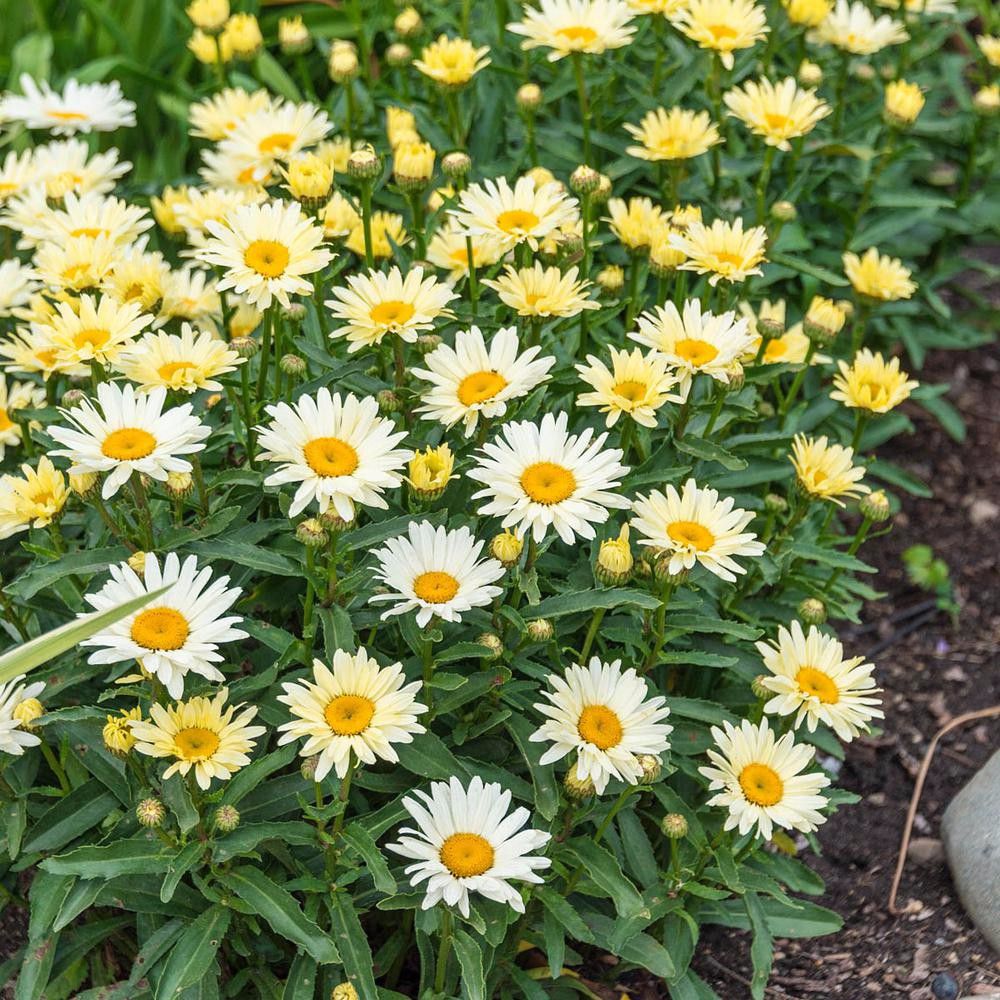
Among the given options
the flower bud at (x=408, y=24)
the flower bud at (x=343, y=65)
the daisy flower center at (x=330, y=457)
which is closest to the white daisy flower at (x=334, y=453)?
the daisy flower center at (x=330, y=457)

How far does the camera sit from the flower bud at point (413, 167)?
3.07 m

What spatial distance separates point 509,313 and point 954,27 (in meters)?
2.53

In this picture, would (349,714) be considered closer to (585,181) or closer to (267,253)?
(267,253)

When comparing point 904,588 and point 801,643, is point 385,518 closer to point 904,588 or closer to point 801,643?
point 801,643

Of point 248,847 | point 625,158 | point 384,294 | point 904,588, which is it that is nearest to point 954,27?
point 625,158

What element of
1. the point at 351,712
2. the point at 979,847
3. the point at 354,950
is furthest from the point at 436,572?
the point at 979,847

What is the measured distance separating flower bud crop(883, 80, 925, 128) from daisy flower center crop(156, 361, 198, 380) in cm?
213

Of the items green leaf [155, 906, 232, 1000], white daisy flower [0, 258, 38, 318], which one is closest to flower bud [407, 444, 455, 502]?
green leaf [155, 906, 232, 1000]

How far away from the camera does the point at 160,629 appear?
2389 mm

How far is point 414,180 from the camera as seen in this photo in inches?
122

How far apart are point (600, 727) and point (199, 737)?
73 cm

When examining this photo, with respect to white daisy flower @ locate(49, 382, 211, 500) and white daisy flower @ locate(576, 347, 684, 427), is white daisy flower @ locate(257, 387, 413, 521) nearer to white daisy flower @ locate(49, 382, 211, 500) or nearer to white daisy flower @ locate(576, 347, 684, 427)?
white daisy flower @ locate(49, 382, 211, 500)

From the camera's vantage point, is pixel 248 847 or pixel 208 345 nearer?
pixel 248 847

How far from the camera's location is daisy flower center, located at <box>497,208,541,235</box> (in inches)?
117
